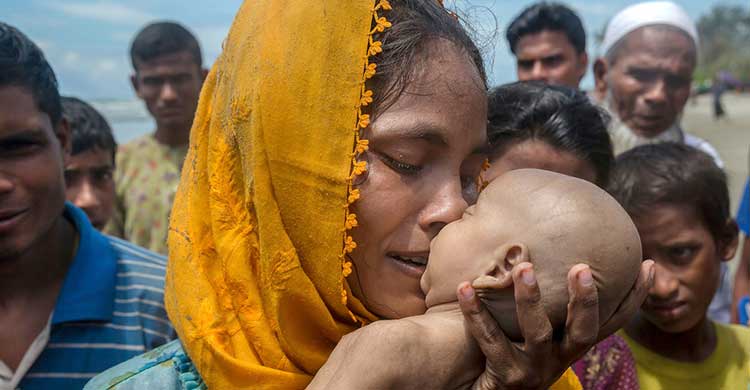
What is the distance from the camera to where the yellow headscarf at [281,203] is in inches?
65.7

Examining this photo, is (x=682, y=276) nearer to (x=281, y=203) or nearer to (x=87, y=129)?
(x=281, y=203)

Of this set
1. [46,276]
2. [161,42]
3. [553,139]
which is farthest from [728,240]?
[161,42]

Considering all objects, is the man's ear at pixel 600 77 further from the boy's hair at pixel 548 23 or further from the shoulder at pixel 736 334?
the shoulder at pixel 736 334

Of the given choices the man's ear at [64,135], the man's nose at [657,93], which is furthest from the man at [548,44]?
the man's ear at [64,135]

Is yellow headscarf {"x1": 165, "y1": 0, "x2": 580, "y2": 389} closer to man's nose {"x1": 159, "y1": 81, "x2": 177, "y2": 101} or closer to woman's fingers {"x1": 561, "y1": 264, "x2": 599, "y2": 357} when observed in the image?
woman's fingers {"x1": 561, "y1": 264, "x2": 599, "y2": 357}

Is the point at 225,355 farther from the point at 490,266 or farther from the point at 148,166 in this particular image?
the point at 148,166

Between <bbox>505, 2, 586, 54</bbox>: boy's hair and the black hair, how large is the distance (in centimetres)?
315

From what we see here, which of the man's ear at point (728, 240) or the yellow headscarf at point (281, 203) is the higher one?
the yellow headscarf at point (281, 203)

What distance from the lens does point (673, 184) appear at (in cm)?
303

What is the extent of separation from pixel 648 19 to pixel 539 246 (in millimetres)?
3703

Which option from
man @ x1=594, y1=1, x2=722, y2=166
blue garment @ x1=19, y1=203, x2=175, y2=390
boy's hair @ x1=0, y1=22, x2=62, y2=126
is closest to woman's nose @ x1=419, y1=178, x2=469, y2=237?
blue garment @ x1=19, y1=203, x2=175, y2=390

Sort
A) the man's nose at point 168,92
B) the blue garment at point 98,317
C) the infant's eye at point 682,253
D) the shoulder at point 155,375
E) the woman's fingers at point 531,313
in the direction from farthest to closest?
1. the man's nose at point 168,92
2. the infant's eye at point 682,253
3. the blue garment at point 98,317
4. the shoulder at point 155,375
5. the woman's fingers at point 531,313

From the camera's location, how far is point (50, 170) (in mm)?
2588

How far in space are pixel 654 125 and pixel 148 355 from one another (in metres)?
3.59
